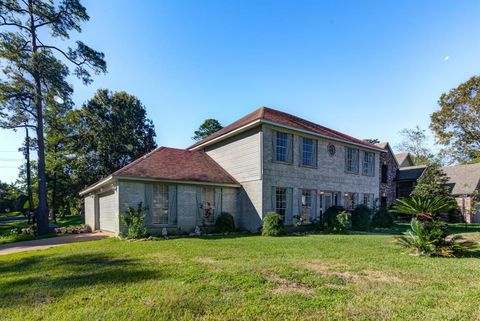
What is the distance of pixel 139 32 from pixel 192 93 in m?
4.38

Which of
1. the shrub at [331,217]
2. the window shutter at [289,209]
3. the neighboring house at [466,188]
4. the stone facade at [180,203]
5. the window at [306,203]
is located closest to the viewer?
the stone facade at [180,203]

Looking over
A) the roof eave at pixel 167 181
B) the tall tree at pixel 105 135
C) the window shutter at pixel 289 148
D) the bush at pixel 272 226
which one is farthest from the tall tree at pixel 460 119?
the tall tree at pixel 105 135

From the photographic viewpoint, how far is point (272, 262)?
23.2 ft

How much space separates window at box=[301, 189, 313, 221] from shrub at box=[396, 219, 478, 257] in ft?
25.8

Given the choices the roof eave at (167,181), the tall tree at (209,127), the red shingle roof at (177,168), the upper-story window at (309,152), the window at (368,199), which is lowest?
the window at (368,199)

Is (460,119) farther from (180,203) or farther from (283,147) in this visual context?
(180,203)

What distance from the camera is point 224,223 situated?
14.6 meters

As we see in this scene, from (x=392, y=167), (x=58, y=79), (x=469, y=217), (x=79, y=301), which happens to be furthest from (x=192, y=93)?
(x=469, y=217)

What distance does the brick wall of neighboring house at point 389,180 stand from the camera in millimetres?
25422

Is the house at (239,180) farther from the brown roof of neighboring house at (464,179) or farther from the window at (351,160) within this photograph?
the brown roof of neighboring house at (464,179)

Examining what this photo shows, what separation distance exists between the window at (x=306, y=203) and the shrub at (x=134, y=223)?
29.9ft

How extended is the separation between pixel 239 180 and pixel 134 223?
20.9 feet

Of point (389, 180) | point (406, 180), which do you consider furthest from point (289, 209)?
point (406, 180)

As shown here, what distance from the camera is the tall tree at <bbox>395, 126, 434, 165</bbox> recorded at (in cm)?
3919
